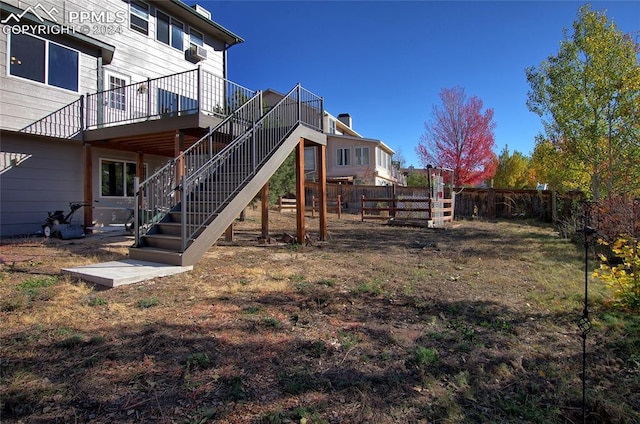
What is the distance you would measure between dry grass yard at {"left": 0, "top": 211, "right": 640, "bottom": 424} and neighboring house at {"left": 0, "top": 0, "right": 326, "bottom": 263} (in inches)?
78.5

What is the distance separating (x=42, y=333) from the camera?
338cm

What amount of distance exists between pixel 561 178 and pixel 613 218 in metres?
4.88

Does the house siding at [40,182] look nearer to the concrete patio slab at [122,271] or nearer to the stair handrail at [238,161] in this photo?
the stair handrail at [238,161]

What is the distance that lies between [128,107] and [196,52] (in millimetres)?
4818

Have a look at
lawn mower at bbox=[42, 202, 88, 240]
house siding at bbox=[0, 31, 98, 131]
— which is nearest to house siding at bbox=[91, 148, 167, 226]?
lawn mower at bbox=[42, 202, 88, 240]

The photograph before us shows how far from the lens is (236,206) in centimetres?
678

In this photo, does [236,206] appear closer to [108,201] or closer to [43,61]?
[108,201]

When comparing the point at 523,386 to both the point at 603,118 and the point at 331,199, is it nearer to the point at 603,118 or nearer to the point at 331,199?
the point at 603,118

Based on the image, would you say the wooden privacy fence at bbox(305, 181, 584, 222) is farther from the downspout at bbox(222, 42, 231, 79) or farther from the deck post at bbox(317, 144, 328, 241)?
the downspout at bbox(222, 42, 231, 79)

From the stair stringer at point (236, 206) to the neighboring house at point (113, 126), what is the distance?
0.02 m

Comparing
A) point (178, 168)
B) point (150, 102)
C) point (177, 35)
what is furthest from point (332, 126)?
point (178, 168)

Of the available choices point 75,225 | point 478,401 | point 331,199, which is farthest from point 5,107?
point 331,199

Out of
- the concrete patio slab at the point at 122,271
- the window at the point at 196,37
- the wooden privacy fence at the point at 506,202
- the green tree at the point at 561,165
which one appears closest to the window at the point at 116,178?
the window at the point at 196,37

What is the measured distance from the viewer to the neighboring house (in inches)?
294
